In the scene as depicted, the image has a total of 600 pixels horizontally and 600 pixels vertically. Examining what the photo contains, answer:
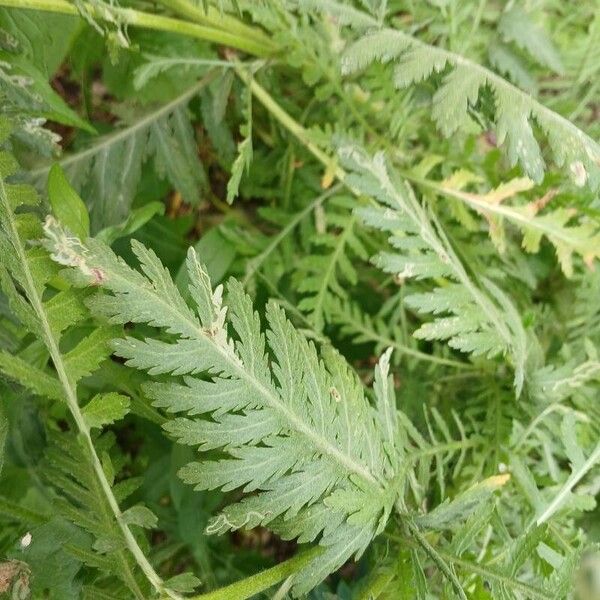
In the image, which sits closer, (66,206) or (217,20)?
(66,206)

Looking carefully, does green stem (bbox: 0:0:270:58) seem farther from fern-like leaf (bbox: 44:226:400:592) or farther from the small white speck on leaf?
the small white speck on leaf

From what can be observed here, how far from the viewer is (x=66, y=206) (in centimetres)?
69

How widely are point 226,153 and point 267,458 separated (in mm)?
546

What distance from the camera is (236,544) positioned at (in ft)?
4.20

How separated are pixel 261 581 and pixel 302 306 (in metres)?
0.40

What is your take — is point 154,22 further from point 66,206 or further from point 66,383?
point 66,383

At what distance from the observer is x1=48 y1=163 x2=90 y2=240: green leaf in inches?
26.8

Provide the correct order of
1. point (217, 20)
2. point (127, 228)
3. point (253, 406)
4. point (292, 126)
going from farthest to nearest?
point (292, 126)
point (217, 20)
point (127, 228)
point (253, 406)

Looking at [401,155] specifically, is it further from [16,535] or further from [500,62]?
[16,535]

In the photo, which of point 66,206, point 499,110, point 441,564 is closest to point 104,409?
point 66,206

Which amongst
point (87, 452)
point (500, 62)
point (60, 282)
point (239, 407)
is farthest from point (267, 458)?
point (500, 62)

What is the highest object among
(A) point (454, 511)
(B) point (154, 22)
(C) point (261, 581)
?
(B) point (154, 22)

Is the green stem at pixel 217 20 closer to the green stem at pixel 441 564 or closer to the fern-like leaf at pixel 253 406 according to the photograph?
the fern-like leaf at pixel 253 406

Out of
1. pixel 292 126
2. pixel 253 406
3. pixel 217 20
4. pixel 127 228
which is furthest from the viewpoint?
pixel 292 126
